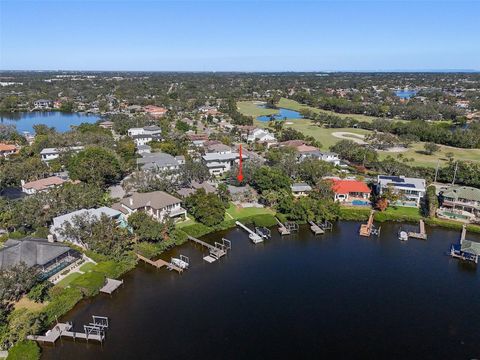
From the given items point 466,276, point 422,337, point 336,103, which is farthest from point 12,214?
Result: point 336,103

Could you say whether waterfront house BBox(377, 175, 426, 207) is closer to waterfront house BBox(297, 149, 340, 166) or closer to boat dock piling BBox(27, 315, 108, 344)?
waterfront house BBox(297, 149, 340, 166)

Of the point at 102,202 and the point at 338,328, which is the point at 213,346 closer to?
the point at 338,328

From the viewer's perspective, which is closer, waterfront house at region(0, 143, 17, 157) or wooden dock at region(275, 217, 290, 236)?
wooden dock at region(275, 217, 290, 236)

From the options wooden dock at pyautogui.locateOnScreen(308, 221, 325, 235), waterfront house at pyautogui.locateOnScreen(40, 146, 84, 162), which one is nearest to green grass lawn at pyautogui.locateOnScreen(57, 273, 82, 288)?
wooden dock at pyautogui.locateOnScreen(308, 221, 325, 235)

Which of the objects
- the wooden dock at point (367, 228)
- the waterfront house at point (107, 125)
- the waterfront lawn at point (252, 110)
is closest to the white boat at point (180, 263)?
the wooden dock at point (367, 228)

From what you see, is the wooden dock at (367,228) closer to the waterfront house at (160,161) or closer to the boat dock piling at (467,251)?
the boat dock piling at (467,251)
